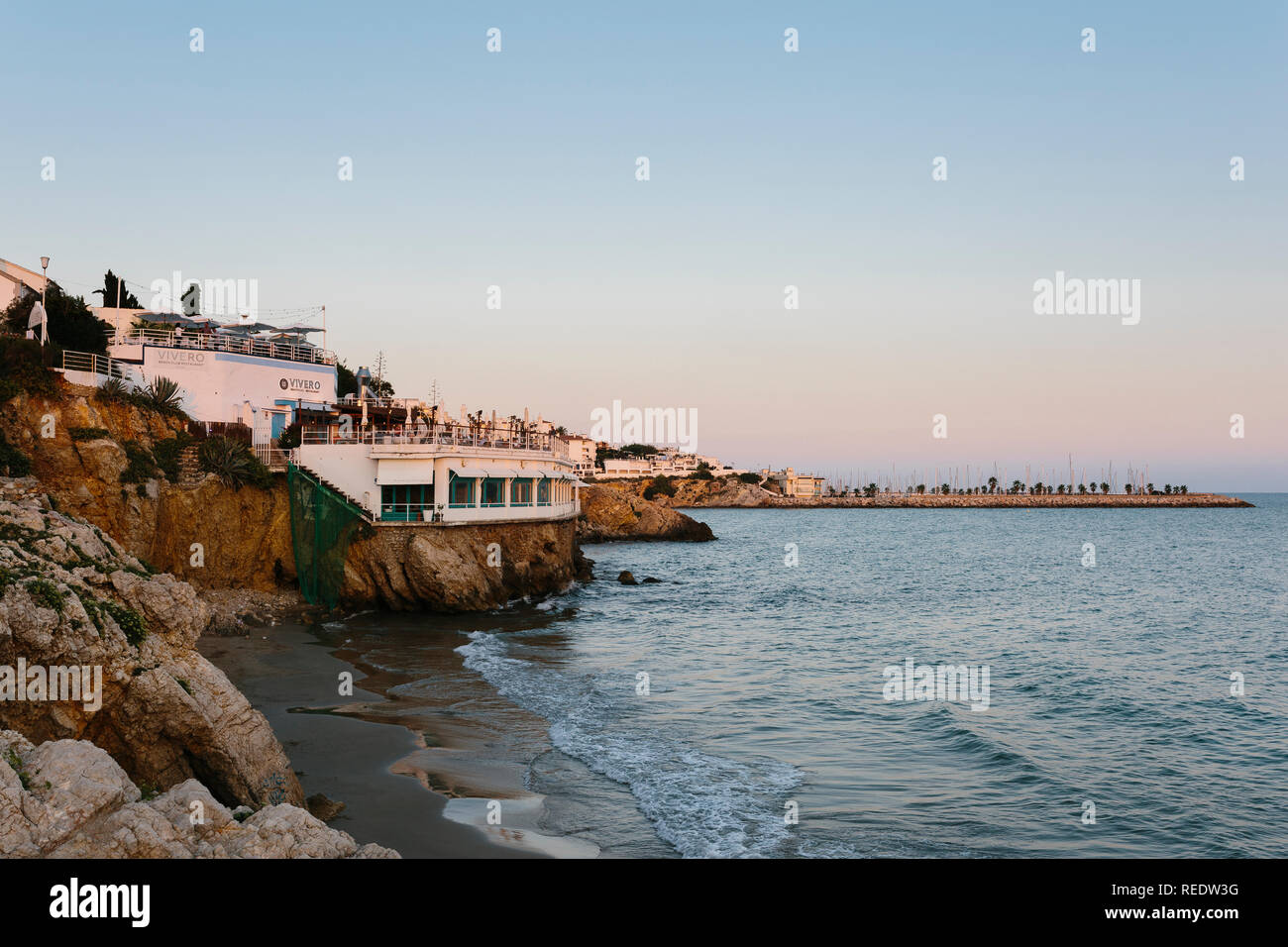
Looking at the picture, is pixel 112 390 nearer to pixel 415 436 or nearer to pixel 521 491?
pixel 415 436

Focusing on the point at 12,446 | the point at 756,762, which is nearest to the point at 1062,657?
the point at 756,762

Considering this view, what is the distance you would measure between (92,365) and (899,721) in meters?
31.0

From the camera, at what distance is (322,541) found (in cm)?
3372

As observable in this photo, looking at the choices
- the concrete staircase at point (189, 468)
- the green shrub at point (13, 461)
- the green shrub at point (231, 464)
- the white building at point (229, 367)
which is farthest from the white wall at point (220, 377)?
the green shrub at point (13, 461)

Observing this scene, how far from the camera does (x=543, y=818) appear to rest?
14.3 metres

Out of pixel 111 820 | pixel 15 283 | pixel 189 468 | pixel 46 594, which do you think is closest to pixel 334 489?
pixel 189 468

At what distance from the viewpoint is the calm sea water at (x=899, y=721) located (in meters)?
14.6

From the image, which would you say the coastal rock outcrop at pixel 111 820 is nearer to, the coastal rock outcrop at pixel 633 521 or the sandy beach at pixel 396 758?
the sandy beach at pixel 396 758

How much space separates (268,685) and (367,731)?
191 inches

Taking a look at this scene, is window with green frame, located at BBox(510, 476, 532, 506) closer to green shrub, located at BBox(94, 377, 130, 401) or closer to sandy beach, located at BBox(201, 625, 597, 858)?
green shrub, located at BBox(94, 377, 130, 401)

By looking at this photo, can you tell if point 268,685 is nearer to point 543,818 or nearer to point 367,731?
point 367,731

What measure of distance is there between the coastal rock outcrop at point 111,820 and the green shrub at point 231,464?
2507 centimetres

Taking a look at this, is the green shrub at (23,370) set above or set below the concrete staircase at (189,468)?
above
